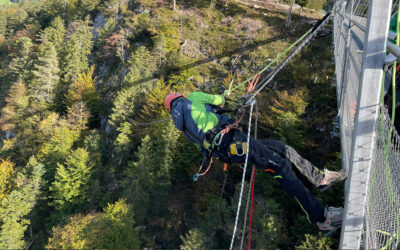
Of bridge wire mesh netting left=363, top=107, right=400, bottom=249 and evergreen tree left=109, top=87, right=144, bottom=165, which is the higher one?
bridge wire mesh netting left=363, top=107, right=400, bottom=249

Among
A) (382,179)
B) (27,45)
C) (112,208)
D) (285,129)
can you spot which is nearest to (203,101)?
(382,179)

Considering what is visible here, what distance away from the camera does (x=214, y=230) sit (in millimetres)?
13773

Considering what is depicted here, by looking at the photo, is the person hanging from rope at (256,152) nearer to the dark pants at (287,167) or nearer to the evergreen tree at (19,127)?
the dark pants at (287,167)

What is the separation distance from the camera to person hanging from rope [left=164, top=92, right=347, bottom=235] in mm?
3715

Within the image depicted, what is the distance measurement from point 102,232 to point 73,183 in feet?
17.7

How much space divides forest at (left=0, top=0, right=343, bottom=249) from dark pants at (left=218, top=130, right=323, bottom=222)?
4.48 meters

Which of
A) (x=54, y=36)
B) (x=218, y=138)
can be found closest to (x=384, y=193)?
(x=218, y=138)

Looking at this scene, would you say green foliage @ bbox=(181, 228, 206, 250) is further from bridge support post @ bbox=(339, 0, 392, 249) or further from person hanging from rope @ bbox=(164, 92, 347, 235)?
bridge support post @ bbox=(339, 0, 392, 249)

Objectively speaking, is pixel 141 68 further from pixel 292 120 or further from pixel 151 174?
pixel 292 120

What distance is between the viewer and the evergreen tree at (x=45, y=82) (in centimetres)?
2458

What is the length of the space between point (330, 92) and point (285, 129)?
413cm

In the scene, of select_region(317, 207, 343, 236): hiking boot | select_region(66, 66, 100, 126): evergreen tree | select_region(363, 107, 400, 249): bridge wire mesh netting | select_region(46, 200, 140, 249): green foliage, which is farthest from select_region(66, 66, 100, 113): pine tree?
select_region(363, 107, 400, 249): bridge wire mesh netting

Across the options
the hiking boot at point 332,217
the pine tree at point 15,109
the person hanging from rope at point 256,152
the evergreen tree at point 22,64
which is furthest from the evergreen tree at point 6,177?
the hiking boot at point 332,217

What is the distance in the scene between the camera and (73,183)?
18.4m
